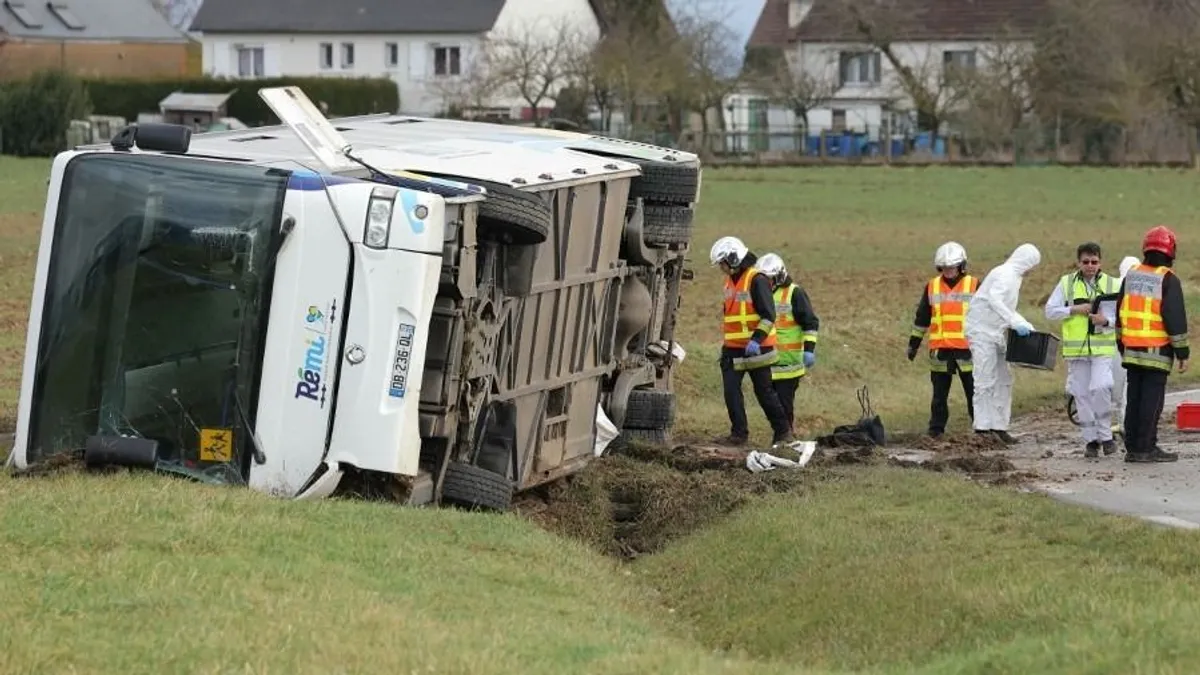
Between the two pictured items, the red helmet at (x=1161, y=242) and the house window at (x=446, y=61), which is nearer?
the red helmet at (x=1161, y=242)

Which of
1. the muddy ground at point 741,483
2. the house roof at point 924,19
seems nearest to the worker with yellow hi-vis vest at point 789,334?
the muddy ground at point 741,483

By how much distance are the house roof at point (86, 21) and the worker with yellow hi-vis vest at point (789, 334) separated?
81.0 metres

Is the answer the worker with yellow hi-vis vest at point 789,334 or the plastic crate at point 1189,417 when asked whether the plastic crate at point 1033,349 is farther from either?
the worker with yellow hi-vis vest at point 789,334

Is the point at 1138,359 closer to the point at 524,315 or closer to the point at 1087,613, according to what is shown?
the point at 524,315

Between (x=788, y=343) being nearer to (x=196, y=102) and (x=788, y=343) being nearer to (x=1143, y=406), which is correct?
(x=1143, y=406)

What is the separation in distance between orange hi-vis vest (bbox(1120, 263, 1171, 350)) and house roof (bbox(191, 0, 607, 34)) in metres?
77.0

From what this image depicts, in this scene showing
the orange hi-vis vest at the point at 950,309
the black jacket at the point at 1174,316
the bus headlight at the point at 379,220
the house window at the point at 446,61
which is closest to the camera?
the bus headlight at the point at 379,220

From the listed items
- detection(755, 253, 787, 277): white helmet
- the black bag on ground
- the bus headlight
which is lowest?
the black bag on ground

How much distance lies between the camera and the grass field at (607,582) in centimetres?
712

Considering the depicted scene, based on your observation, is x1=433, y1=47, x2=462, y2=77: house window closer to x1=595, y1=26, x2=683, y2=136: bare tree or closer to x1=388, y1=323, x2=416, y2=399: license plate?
x1=595, y1=26, x2=683, y2=136: bare tree

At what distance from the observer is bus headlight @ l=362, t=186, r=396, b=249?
10336 mm

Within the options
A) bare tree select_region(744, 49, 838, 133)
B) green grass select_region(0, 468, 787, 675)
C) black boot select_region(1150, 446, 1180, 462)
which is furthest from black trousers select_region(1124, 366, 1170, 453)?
bare tree select_region(744, 49, 838, 133)

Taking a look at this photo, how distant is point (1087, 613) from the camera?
25.7ft

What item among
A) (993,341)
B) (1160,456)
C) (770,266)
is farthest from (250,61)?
(1160,456)
